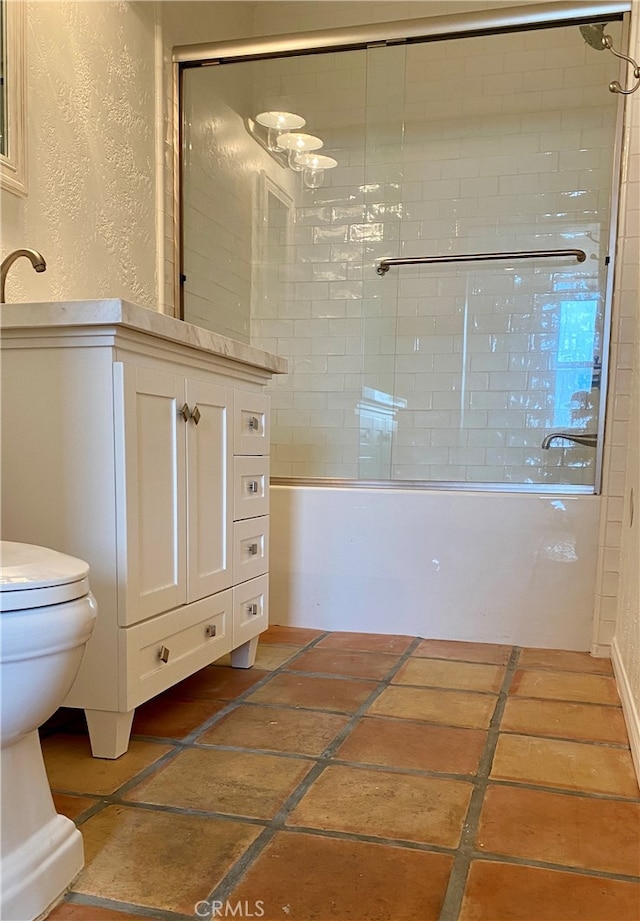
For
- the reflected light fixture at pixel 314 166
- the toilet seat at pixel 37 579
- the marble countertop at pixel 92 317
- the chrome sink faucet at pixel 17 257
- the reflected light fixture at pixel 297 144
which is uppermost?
the reflected light fixture at pixel 297 144

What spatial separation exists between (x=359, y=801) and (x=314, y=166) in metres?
2.74

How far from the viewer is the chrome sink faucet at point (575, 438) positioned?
252 cm

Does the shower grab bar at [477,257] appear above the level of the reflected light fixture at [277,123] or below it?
below

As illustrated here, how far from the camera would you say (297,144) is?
10.2 feet

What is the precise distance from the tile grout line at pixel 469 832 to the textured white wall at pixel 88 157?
1.47 m

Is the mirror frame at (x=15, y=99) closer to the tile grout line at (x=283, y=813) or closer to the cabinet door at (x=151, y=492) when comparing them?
the cabinet door at (x=151, y=492)

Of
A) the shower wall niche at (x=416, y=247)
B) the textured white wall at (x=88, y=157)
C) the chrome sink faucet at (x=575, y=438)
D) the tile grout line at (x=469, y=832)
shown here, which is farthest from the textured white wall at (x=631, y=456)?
the textured white wall at (x=88, y=157)

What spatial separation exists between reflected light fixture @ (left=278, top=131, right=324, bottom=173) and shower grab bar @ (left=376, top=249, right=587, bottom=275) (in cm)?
60

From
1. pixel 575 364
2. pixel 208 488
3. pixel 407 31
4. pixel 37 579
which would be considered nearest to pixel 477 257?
pixel 575 364

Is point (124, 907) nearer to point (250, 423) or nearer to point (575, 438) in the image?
point (250, 423)

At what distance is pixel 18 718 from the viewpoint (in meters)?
0.87

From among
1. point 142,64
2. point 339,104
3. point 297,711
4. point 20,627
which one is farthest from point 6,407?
point 339,104

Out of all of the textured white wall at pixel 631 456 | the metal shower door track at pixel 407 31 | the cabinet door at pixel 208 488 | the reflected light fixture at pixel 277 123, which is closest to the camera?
the cabinet door at pixel 208 488

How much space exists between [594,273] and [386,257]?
0.89 meters
